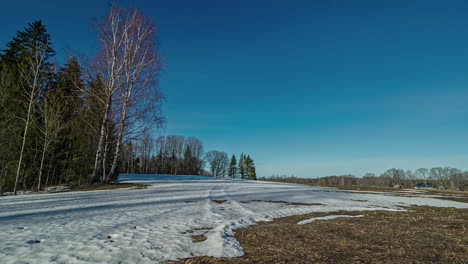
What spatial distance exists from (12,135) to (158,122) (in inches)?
371

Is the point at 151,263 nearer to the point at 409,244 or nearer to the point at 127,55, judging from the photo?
the point at 409,244

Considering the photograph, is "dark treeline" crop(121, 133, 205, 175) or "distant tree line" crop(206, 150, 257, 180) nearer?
"dark treeline" crop(121, 133, 205, 175)

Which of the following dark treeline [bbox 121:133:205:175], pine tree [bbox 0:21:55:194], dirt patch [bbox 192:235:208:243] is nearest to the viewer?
dirt patch [bbox 192:235:208:243]

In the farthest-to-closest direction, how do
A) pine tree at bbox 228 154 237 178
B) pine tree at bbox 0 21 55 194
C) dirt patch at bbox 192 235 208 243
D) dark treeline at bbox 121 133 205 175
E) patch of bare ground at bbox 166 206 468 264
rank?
1. pine tree at bbox 228 154 237 178
2. dark treeline at bbox 121 133 205 175
3. pine tree at bbox 0 21 55 194
4. dirt patch at bbox 192 235 208 243
5. patch of bare ground at bbox 166 206 468 264

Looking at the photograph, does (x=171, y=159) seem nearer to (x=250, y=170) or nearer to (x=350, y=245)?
(x=250, y=170)

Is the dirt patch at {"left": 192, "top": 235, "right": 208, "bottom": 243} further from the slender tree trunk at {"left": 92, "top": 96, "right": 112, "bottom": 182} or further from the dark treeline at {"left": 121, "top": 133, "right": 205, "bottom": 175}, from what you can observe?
the dark treeline at {"left": 121, "top": 133, "right": 205, "bottom": 175}

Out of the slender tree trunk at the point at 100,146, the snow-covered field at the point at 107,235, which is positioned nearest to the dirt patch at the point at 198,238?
the snow-covered field at the point at 107,235

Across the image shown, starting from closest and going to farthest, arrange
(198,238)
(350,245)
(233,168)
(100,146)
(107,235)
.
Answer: (350,245) < (107,235) < (198,238) < (100,146) < (233,168)

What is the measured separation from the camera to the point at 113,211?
7.33 metres

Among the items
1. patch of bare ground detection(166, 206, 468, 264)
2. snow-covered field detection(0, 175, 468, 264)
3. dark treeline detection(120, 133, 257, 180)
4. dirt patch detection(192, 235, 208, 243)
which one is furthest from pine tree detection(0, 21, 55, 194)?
dark treeline detection(120, 133, 257, 180)

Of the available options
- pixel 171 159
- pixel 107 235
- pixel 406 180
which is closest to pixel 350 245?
pixel 107 235

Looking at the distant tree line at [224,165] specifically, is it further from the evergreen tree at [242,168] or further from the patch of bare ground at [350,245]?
the patch of bare ground at [350,245]

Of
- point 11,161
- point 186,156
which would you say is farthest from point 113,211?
point 186,156

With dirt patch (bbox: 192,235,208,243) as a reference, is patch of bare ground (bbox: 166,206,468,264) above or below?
above
